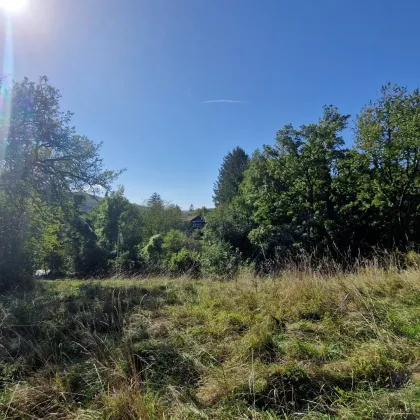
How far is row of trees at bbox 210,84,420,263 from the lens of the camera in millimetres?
13188

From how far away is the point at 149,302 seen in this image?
15.9 feet

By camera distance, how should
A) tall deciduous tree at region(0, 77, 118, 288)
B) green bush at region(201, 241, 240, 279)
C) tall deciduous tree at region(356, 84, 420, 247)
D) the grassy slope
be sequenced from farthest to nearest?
green bush at region(201, 241, 240, 279), tall deciduous tree at region(356, 84, 420, 247), tall deciduous tree at region(0, 77, 118, 288), the grassy slope

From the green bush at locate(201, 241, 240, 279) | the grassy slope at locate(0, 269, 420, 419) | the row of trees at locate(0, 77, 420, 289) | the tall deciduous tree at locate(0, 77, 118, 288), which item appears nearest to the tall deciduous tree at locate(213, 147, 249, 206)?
the row of trees at locate(0, 77, 420, 289)

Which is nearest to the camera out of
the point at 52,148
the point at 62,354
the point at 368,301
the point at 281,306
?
the point at 62,354

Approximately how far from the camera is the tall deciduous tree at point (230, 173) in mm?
42000

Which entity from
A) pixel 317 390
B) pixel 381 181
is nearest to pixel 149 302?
pixel 317 390

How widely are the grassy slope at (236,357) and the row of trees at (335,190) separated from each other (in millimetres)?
8551

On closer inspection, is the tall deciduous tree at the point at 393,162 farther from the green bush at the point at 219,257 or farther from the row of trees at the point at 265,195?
the green bush at the point at 219,257

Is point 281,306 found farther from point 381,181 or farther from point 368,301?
point 381,181

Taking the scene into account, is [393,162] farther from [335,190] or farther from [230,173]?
[230,173]

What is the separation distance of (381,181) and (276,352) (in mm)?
14759

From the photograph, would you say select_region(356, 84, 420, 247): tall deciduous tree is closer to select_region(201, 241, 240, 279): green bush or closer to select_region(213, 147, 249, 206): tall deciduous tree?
select_region(201, 241, 240, 279): green bush

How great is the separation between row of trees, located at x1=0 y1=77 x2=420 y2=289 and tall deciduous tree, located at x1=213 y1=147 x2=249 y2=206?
66.4 feet

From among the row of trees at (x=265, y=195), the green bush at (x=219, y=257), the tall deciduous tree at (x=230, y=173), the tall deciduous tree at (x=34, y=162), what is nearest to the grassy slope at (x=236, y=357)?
the row of trees at (x=265, y=195)
